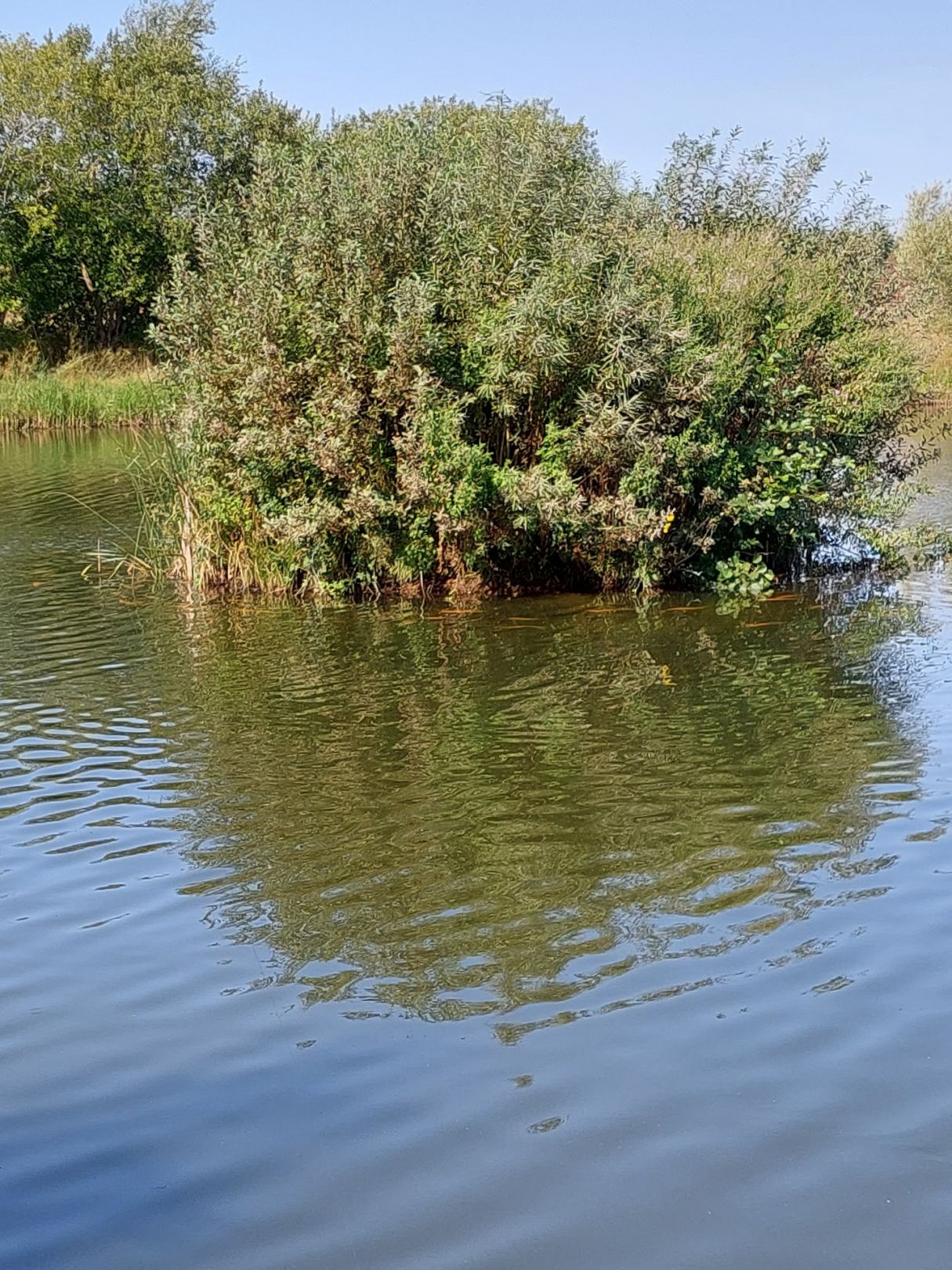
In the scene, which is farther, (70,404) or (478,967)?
(70,404)

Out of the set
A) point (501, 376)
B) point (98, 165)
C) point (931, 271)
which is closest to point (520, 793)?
point (501, 376)

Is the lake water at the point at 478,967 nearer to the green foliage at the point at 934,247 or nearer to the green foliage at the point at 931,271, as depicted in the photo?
the green foliage at the point at 931,271

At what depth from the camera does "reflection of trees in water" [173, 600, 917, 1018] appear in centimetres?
603

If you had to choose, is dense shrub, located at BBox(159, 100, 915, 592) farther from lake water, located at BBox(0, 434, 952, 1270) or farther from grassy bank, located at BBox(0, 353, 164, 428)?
grassy bank, located at BBox(0, 353, 164, 428)

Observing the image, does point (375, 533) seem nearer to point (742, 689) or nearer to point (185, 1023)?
point (742, 689)

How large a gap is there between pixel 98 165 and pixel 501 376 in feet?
140

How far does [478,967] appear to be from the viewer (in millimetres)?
5723

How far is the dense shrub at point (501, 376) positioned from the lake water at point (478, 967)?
10.00 ft

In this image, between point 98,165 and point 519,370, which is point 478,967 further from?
point 98,165

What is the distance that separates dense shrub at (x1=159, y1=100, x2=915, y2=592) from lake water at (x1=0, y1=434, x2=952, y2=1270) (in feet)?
10.00

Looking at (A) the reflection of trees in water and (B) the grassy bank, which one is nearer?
(A) the reflection of trees in water

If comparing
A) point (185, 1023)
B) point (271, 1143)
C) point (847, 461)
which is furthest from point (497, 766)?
point (847, 461)

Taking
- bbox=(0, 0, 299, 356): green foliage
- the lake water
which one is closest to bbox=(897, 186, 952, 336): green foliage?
bbox=(0, 0, 299, 356): green foliage

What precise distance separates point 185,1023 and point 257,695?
5.97 m
